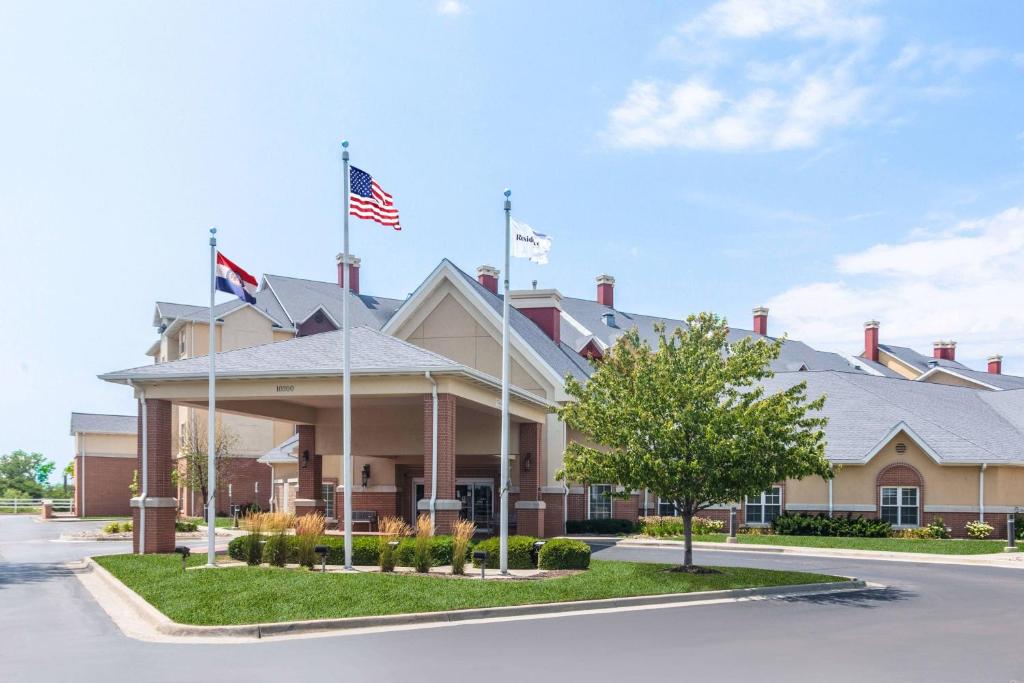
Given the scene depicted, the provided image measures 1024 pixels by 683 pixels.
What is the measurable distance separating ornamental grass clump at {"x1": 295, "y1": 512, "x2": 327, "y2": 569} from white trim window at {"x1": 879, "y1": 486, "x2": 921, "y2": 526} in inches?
948

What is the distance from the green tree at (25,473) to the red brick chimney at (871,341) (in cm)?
7818

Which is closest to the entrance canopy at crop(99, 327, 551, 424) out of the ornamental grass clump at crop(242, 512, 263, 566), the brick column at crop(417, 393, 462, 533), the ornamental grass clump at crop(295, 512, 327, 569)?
the brick column at crop(417, 393, 462, 533)

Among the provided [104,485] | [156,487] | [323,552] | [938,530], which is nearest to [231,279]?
[156,487]

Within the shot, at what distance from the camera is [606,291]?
68.3 meters

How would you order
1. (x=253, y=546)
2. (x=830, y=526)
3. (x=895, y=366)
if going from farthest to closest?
1. (x=895, y=366)
2. (x=830, y=526)
3. (x=253, y=546)

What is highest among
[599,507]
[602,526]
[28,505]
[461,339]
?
[461,339]

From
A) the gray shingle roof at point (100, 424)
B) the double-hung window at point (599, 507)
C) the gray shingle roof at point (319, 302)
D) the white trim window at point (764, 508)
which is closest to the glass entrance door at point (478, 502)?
the double-hung window at point (599, 507)

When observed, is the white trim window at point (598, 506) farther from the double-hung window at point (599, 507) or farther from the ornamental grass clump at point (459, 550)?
the ornamental grass clump at point (459, 550)

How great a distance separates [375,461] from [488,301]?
755cm

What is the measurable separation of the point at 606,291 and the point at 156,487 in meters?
45.9

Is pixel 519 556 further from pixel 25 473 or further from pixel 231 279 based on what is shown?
pixel 25 473

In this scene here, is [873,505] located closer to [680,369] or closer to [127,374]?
[680,369]

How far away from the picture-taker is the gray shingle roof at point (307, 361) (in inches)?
961

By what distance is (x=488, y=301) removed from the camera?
3872 centimetres
